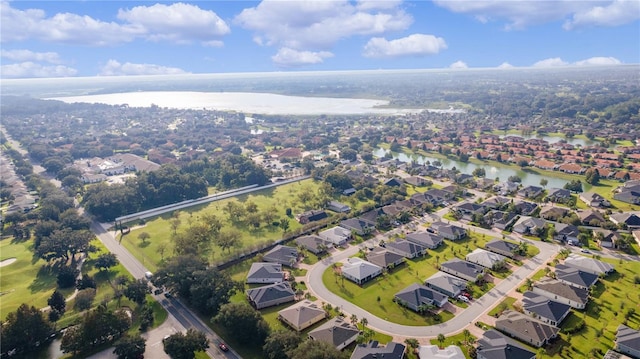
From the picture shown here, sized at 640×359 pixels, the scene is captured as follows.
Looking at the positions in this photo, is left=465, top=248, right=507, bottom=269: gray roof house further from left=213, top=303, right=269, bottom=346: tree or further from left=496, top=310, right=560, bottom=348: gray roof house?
left=213, top=303, right=269, bottom=346: tree

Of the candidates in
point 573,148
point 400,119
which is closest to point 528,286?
point 573,148

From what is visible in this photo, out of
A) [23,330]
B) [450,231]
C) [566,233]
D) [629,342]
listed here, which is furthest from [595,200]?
[23,330]

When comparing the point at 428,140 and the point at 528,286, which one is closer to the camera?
the point at 528,286

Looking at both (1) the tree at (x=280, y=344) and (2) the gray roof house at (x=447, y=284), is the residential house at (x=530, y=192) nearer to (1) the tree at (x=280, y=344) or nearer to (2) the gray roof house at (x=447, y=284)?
(2) the gray roof house at (x=447, y=284)

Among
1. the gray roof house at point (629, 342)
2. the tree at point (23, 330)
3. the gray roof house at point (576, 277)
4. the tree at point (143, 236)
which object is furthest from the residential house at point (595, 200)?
the tree at point (23, 330)

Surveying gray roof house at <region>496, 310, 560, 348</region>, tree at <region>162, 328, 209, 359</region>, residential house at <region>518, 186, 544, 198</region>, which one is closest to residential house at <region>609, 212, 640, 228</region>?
residential house at <region>518, 186, 544, 198</region>

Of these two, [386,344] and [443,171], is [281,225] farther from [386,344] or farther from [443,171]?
[443,171]
